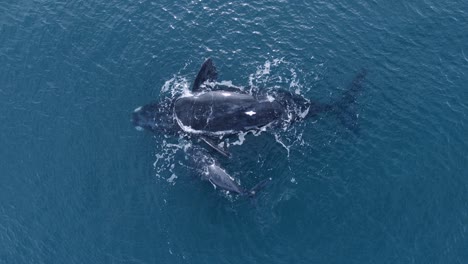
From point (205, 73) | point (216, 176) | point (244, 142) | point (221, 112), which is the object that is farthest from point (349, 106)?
point (216, 176)

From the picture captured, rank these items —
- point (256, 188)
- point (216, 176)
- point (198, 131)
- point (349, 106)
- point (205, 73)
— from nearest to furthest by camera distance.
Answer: point (216, 176)
point (256, 188)
point (198, 131)
point (349, 106)
point (205, 73)

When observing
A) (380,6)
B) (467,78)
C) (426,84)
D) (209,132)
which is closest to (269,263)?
(209,132)

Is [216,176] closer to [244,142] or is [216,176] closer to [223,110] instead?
[244,142]

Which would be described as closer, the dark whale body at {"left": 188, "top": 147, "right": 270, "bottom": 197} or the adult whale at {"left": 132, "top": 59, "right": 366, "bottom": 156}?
the dark whale body at {"left": 188, "top": 147, "right": 270, "bottom": 197}

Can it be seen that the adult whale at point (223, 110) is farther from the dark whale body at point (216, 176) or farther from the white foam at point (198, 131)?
the dark whale body at point (216, 176)

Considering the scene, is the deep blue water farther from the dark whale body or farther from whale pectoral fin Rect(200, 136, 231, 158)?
the dark whale body

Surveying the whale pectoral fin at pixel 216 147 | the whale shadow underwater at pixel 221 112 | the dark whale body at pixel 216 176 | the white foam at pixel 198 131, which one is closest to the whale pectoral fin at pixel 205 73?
the whale shadow underwater at pixel 221 112

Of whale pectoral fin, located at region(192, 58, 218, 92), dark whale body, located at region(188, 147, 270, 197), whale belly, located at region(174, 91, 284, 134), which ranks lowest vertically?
dark whale body, located at region(188, 147, 270, 197)

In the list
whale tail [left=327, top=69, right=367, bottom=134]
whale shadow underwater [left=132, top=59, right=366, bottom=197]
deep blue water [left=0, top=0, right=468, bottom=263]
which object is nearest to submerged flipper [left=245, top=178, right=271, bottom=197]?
deep blue water [left=0, top=0, right=468, bottom=263]
